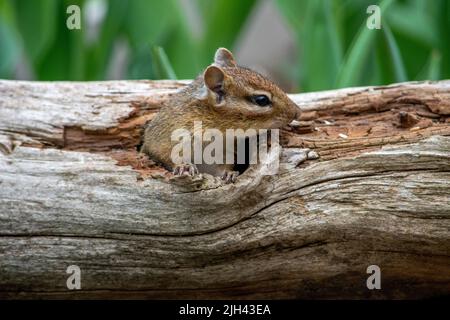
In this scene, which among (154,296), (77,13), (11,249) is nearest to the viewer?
(11,249)

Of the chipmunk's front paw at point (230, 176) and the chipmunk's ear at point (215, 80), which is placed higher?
the chipmunk's ear at point (215, 80)

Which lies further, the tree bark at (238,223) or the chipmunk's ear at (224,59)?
the chipmunk's ear at (224,59)

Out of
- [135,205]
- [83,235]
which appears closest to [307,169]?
[135,205]

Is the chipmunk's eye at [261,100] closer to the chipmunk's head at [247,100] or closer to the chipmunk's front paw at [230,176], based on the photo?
the chipmunk's head at [247,100]

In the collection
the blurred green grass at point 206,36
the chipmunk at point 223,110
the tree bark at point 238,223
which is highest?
the blurred green grass at point 206,36

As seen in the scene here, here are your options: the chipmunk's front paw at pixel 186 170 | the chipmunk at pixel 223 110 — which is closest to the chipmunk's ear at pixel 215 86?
the chipmunk at pixel 223 110

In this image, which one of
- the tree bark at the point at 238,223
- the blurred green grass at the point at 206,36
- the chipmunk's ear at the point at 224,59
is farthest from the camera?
the blurred green grass at the point at 206,36

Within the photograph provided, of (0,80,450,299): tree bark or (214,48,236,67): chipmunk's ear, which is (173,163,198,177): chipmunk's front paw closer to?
(0,80,450,299): tree bark

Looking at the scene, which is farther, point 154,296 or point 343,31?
point 343,31

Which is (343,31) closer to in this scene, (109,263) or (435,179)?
(435,179)
